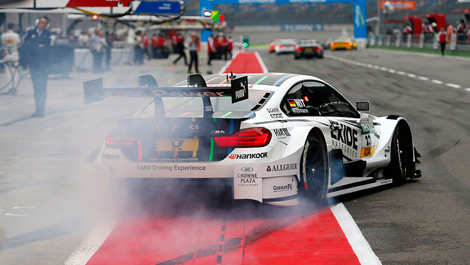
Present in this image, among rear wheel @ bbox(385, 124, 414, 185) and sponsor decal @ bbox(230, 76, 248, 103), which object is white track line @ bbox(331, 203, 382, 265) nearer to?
rear wheel @ bbox(385, 124, 414, 185)

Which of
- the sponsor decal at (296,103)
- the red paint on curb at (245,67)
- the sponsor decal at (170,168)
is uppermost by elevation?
the sponsor decal at (296,103)

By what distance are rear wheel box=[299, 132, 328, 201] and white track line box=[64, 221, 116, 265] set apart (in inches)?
64.5

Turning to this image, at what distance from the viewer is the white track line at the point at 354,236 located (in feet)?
18.8

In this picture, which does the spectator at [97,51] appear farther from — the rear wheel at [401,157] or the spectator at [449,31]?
the rear wheel at [401,157]

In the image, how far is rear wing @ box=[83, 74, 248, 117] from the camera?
6500 mm

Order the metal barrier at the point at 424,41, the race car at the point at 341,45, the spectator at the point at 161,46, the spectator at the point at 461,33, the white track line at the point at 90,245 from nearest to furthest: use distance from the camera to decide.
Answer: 1. the white track line at the point at 90,245
2. the spectator at the point at 461,33
3. the metal barrier at the point at 424,41
4. the spectator at the point at 161,46
5. the race car at the point at 341,45

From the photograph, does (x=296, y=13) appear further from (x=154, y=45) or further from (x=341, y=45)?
(x=154, y=45)

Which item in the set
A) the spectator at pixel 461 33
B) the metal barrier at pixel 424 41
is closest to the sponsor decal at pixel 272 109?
the metal barrier at pixel 424 41

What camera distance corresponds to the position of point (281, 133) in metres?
6.92

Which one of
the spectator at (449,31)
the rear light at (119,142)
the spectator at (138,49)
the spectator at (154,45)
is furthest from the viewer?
the spectator at (154,45)

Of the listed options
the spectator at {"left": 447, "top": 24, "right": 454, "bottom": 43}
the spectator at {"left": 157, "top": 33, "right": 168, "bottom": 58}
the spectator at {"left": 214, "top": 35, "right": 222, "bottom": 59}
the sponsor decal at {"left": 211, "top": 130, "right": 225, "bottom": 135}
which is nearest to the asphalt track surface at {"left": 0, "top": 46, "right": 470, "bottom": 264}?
the sponsor decal at {"left": 211, "top": 130, "right": 225, "bottom": 135}

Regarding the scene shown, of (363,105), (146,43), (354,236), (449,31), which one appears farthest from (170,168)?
(449,31)

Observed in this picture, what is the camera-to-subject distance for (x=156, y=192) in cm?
712

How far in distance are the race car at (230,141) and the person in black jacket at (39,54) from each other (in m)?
9.35
